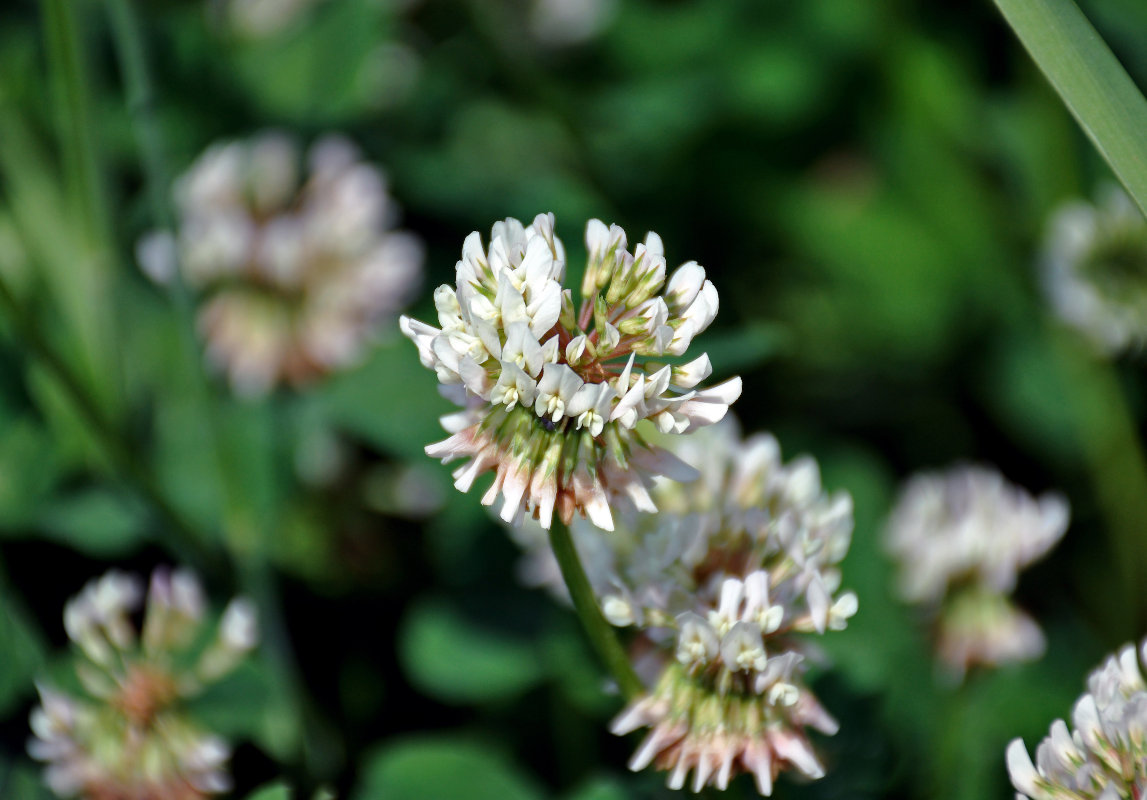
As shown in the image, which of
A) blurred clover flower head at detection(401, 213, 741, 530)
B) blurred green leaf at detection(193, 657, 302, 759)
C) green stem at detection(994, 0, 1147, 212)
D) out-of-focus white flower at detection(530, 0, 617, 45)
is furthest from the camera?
out-of-focus white flower at detection(530, 0, 617, 45)

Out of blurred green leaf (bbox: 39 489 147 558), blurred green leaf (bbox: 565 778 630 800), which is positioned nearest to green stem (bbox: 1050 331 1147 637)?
blurred green leaf (bbox: 565 778 630 800)

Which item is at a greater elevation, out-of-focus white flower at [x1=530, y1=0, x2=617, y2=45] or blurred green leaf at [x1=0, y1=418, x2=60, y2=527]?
out-of-focus white flower at [x1=530, y1=0, x2=617, y2=45]

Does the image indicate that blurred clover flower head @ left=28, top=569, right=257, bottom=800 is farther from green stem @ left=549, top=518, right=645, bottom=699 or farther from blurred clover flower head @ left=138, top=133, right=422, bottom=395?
blurred clover flower head @ left=138, top=133, right=422, bottom=395

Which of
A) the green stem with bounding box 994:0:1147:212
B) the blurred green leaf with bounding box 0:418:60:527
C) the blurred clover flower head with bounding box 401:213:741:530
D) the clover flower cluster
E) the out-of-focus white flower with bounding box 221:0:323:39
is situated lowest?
the blurred green leaf with bounding box 0:418:60:527

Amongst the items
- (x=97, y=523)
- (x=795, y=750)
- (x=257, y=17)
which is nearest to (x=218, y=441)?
(x=97, y=523)

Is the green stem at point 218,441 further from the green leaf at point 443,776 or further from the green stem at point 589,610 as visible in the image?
the green stem at point 589,610

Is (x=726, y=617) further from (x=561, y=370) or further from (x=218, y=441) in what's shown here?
(x=218, y=441)
